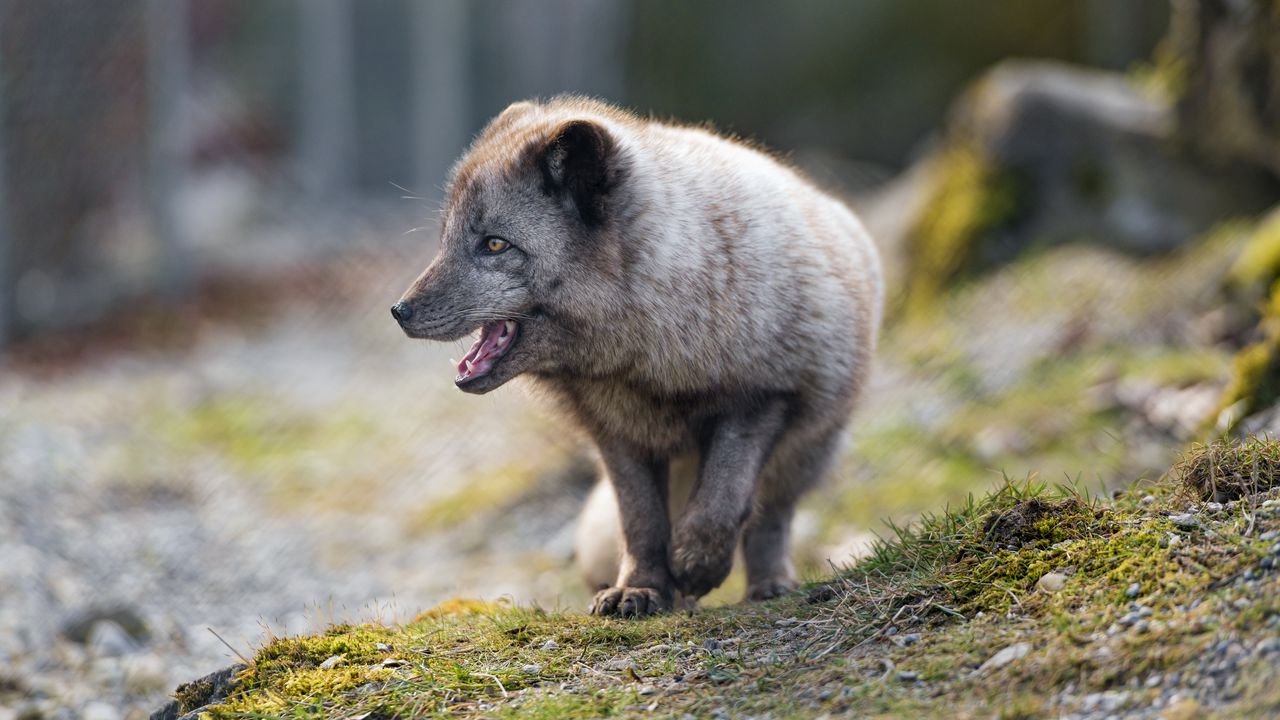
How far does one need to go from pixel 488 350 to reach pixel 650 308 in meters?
0.53

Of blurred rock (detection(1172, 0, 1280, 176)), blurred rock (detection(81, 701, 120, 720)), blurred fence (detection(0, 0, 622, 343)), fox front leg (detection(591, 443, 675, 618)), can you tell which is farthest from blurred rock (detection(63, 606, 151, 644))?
blurred rock (detection(1172, 0, 1280, 176))

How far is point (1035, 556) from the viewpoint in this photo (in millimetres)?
3389

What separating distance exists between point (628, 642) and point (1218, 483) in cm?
164

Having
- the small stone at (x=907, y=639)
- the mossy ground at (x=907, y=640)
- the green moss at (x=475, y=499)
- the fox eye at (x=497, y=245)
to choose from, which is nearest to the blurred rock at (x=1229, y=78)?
the mossy ground at (x=907, y=640)

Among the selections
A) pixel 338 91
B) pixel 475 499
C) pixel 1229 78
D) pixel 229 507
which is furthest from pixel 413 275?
pixel 1229 78

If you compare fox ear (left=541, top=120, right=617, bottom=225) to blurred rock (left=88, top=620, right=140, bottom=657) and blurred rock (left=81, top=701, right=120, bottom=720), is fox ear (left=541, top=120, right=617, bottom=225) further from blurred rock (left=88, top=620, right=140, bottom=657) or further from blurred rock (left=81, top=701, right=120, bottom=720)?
blurred rock (left=88, top=620, right=140, bottom=657)

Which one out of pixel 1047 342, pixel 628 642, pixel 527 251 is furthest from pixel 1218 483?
pixel 1047 342

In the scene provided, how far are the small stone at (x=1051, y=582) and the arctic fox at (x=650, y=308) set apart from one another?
3.72ft

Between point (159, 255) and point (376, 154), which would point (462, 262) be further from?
point (376, 154)

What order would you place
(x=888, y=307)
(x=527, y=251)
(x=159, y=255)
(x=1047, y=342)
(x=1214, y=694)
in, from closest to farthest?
(x=1214, y=694)
(x=527, y=251)
(x=1047, y=342)
(x=888, y=307)
(x=159, y=255)

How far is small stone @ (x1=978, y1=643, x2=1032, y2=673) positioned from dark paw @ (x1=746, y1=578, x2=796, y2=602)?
1.49 metres

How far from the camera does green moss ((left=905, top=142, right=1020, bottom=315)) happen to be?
862 cm

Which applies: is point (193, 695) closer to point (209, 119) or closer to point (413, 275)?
point (413, 275)

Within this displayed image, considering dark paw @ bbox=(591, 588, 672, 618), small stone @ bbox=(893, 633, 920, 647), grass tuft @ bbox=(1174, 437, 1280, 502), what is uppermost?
dark paw @ bbox=(591, 588, 672, 618)
